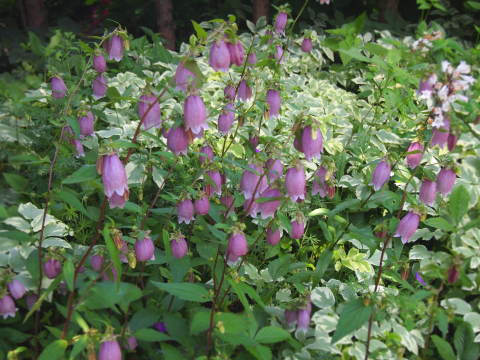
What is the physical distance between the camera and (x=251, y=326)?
1.87 metres

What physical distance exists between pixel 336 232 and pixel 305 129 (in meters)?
0.99

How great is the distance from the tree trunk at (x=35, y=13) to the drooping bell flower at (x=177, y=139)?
6084 mm

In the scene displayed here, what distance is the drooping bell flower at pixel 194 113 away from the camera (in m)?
1.67

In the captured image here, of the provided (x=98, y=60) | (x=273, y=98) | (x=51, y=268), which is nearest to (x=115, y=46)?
(x=98, y=60)

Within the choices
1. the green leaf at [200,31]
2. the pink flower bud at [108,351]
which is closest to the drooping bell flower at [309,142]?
the green leaf at [200,31]

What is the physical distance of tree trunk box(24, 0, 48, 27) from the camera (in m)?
6.43

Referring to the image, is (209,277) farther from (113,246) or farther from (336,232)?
(113,246)

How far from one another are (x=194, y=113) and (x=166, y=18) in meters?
4.46

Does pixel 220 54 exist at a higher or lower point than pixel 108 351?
higher

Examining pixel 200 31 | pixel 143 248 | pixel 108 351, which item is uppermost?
pixel 200 31

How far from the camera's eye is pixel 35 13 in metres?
6.46

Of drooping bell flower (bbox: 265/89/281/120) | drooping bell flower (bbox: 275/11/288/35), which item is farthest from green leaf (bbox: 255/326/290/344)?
drooping bell flower (bbox: 275/11/288/35)

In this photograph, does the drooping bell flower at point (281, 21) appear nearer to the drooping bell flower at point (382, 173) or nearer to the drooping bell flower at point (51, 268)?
the drooping bell flower at point (382, 173)

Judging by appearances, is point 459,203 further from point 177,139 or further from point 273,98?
point 177,139
